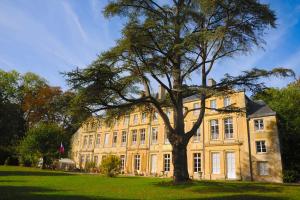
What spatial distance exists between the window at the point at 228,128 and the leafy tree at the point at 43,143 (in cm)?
2019

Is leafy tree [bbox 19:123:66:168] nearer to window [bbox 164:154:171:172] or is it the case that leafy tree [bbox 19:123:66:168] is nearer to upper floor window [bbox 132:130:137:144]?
upper floor window [bbox 132:130:137:144]

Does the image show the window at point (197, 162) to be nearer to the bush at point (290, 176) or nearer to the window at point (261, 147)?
the window at point (261, 147)

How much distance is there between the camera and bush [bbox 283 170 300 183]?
75.9 ft

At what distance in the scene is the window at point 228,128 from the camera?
27047mm

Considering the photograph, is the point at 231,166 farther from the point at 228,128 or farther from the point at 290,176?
the point at 290,176

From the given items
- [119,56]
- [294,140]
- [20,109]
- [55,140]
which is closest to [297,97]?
[294,140]

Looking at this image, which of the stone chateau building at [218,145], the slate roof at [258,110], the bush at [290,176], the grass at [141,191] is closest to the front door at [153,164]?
the stone chateau building at [218,145]

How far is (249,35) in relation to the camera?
13945 millimetres

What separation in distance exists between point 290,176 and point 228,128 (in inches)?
276

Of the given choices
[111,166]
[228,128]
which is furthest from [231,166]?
[111,166]

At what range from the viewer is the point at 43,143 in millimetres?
32438

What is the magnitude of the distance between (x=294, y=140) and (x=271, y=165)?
5.00 metres

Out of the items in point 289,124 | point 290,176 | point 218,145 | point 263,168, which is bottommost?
point 290,176

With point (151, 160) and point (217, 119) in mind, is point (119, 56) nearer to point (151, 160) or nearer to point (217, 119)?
point (217, 119)
